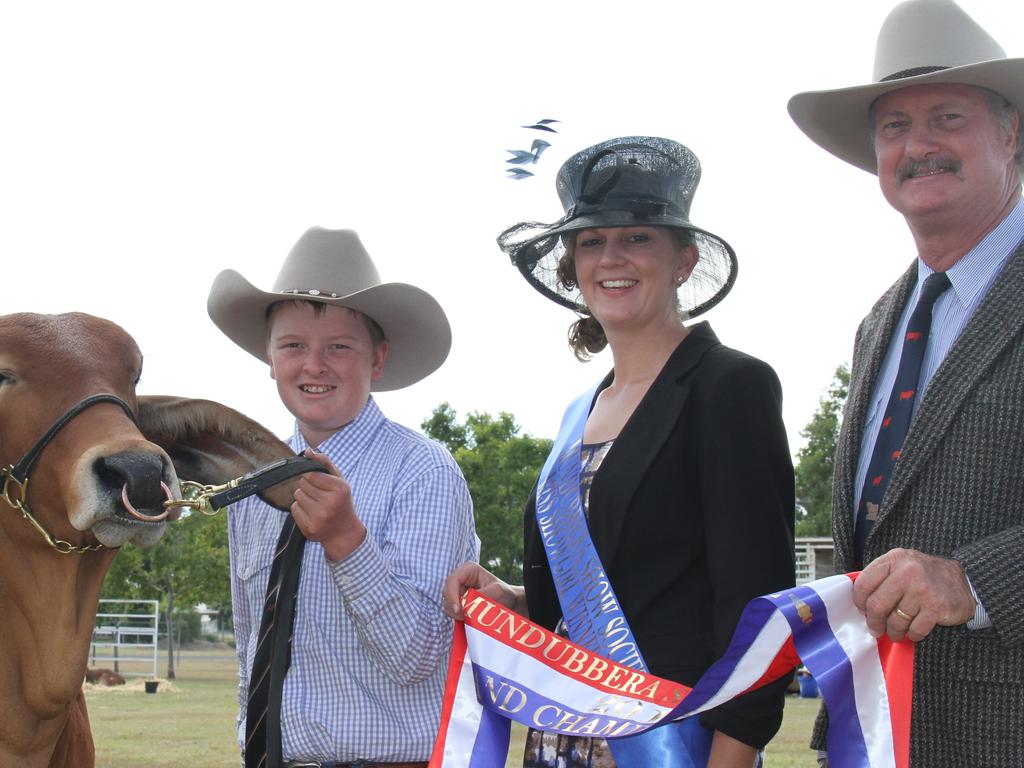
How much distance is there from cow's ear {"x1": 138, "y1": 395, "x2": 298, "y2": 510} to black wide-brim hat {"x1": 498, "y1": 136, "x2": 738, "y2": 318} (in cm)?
117

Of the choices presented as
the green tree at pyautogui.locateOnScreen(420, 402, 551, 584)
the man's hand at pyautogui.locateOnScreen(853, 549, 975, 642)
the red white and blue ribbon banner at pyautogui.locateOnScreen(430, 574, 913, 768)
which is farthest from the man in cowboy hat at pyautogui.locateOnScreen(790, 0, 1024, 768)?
the green tree at pyautogui.locateOnScreen(420, 402, 551, 584)

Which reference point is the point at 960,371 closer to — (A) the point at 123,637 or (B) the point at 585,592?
(B) the point at 585,592

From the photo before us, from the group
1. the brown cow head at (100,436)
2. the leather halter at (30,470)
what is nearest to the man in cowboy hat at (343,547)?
the brown cow head at (100,436)

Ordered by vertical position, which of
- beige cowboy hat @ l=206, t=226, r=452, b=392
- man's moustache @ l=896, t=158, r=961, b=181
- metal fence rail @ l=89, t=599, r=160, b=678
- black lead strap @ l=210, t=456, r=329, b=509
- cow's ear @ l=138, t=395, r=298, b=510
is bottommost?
metal fence rail @ l=89, t=599, r=160, b=678

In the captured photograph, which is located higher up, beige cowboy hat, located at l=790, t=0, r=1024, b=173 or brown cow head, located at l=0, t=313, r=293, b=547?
beige cowboy hat, located at l=790, t=0, r=1024, b=173

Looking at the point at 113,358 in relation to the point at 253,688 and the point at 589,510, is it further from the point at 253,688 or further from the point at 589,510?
the point at 589,510

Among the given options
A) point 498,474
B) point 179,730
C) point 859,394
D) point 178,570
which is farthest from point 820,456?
point 859,394

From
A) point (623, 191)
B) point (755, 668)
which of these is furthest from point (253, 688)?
point (623, 191)

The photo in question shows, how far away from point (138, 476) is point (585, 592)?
4.48ft

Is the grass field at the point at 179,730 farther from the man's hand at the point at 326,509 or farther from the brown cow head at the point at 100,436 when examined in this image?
the man's hand at the point at 326,509

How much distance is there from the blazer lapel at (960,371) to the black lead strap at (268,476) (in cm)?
176

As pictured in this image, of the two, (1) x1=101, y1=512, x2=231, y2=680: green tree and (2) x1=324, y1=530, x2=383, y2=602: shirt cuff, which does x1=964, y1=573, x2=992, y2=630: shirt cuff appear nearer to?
(2) x1=324, y1=530, x2=383, y2=602: shirt cuff

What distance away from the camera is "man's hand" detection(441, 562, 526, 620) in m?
3.77

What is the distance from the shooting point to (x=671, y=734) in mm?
3236
